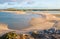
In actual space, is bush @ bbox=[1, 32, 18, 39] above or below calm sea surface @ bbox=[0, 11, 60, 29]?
below

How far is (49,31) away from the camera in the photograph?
1691 mm

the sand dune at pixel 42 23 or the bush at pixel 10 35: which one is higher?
the sand dune at pixel 42 23

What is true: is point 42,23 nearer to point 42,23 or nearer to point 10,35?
point 42,23

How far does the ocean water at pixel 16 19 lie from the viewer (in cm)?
171

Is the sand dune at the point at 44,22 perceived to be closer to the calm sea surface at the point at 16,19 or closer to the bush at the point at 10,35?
the calm sea surface at the point at 16,19

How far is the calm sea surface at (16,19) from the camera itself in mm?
1705

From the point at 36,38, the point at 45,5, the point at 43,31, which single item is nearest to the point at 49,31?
the point at 43,31

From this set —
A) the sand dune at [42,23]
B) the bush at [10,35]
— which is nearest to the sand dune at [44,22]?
the sand dune at [42,23]

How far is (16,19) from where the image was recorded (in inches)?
67.6

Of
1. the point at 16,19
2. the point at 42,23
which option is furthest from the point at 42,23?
the point at 16,19

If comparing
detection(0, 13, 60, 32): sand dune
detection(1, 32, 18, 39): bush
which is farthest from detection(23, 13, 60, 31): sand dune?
detection(1, 32, 18, 39): bush

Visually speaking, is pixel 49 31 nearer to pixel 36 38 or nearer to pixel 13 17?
pixel 36 38

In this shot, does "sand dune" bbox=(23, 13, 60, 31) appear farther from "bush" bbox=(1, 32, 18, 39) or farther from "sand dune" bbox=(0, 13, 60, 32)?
"bush" bbox=(1, 32, 18, 39)

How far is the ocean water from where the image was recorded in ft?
5.59
